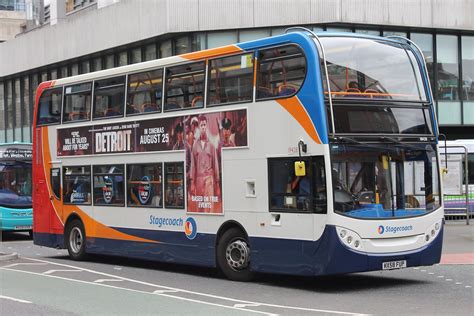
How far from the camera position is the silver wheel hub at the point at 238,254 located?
1332cm

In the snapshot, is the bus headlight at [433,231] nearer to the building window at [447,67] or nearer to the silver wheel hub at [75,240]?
the silver wheel hub at [75,240]

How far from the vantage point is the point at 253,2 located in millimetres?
30922

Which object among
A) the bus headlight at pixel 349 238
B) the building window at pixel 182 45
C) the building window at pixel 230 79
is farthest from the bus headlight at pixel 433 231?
the building window at pixel 182 45

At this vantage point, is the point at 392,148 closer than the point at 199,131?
Yes

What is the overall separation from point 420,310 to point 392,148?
322 cm

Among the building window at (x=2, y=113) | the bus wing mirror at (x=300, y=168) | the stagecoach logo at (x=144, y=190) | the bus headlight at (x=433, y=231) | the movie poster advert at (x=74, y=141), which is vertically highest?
the building window at (x=2, y=113)

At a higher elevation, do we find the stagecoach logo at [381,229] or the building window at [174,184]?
the building window at [174,184]

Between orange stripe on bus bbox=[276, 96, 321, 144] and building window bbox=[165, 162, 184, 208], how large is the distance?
3020mm

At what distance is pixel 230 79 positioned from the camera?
45.1ft

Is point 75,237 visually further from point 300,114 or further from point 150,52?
point 150,52

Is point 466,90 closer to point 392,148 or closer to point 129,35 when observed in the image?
point 129,35

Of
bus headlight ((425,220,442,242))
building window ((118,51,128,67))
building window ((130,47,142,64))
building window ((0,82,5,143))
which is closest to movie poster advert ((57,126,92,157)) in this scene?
bus headlight ((425,220,442,242))

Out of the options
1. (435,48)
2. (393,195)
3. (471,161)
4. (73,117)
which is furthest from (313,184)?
(435,48)

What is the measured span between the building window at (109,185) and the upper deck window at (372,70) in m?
5.85
